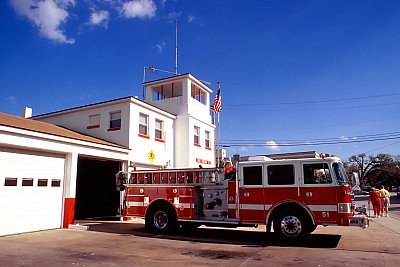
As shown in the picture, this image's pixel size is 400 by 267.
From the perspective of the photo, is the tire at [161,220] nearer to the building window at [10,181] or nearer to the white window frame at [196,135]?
the building window at [10,181]

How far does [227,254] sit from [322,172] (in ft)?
12.8

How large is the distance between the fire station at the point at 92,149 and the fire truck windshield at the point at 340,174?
9.92 m

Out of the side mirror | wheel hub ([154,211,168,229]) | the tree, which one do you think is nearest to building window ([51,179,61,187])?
the side mirror

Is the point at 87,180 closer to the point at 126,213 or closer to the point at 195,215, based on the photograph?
the point at 126,213

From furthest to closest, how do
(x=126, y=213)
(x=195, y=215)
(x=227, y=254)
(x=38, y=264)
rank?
(x=126, y=213) → (x=195, y=215) → (x=227, y=254) → (x=38, y=264)

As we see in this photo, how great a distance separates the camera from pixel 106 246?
10.2 m

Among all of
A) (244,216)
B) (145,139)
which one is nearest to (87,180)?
(145,139)

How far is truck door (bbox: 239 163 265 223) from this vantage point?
11172 millimetres

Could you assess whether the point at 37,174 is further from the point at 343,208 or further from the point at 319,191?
the point at 343,208

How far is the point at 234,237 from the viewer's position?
1208 centimetres

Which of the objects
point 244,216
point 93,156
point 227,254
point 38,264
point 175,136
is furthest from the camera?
point 175,136

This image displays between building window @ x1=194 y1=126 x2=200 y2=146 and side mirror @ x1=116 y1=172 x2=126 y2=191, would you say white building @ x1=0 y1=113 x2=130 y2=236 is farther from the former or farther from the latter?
building window @ x1=194 y1=126 x2=200 y2=146

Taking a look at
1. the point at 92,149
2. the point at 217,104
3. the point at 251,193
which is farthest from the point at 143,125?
the point at 251,193

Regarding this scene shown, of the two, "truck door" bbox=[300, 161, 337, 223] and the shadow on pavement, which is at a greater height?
"truck door" bbox=[300, 161, 337, 223]
